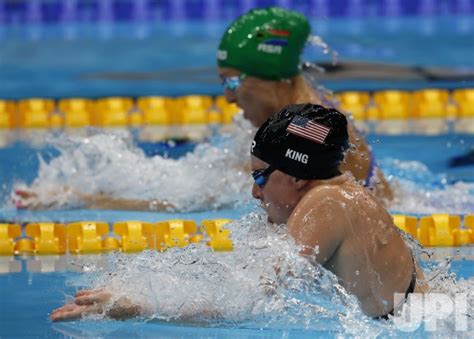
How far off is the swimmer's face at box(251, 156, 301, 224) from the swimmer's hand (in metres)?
0.48

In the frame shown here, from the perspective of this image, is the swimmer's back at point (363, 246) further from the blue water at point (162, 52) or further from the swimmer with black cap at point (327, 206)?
the blue water at point (162, 52)

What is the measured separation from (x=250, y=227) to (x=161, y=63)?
232 inches

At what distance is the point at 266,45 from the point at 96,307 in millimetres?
2177

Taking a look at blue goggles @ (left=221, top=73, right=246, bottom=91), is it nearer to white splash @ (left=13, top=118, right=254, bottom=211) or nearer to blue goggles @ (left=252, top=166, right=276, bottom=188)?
white splash @ (left=13, top=118, right=254, bottom=211)

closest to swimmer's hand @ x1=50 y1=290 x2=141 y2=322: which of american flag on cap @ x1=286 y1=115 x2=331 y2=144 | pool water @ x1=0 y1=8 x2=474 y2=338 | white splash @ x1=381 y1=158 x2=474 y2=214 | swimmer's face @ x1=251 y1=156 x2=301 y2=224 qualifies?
pool water @ x1=0 y1=8 x2=474 y2=338

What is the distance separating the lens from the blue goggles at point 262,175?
10.1 feet

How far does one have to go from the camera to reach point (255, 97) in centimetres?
488

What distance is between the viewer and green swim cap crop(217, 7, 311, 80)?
4.90 meters

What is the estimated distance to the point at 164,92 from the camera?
798 centimetres

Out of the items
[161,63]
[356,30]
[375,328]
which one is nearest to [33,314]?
[375,328]

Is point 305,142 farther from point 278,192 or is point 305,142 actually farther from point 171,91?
point 171,91

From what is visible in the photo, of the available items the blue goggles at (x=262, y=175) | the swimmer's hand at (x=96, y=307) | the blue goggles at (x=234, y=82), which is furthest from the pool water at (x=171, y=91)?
the blue goggles at (x=234, y=82)

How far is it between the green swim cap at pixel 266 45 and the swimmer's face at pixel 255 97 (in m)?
0.04

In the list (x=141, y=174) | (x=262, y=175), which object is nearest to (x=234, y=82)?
(x=141, y=174)
